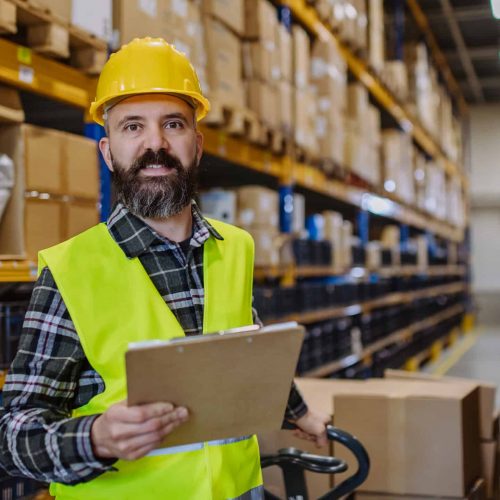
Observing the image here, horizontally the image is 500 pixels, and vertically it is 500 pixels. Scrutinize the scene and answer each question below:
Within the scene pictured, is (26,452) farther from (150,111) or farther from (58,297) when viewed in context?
(150,111)

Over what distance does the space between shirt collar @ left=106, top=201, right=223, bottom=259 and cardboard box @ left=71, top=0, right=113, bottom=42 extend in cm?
132

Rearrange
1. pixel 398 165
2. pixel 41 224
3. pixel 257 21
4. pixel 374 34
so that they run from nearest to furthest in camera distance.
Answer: pixel 41 224, pixel 257 21, pixel 374 34, pixel 398 165

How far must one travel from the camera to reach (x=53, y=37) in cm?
277

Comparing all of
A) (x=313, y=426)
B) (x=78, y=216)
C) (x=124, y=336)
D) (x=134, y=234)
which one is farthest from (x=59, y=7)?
(x=313, y=426)

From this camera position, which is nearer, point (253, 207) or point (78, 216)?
point (78, 216)

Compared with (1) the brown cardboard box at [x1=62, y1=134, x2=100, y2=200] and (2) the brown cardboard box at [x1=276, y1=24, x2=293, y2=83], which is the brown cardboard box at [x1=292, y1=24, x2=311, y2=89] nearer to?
(2) the brown cardboard box at [x1=276, y1=24, x2=293, y2=83]

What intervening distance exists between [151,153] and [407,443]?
1.72 metres

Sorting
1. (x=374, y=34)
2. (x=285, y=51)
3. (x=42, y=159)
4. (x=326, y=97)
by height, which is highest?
(x=374, y=34)

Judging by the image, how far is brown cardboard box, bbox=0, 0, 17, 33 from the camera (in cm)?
250

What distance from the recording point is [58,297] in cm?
169

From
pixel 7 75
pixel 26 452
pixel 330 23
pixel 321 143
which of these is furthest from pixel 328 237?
pixel 26 452

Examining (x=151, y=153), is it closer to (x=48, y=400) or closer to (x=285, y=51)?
(x=48, y=400)

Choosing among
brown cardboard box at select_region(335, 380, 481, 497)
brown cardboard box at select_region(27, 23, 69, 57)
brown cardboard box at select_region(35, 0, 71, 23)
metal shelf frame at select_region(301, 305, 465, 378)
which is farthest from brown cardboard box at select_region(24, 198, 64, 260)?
metal shelf frame at select_region(301, 305, 465, 378)

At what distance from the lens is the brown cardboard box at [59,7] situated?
276 centimetres
